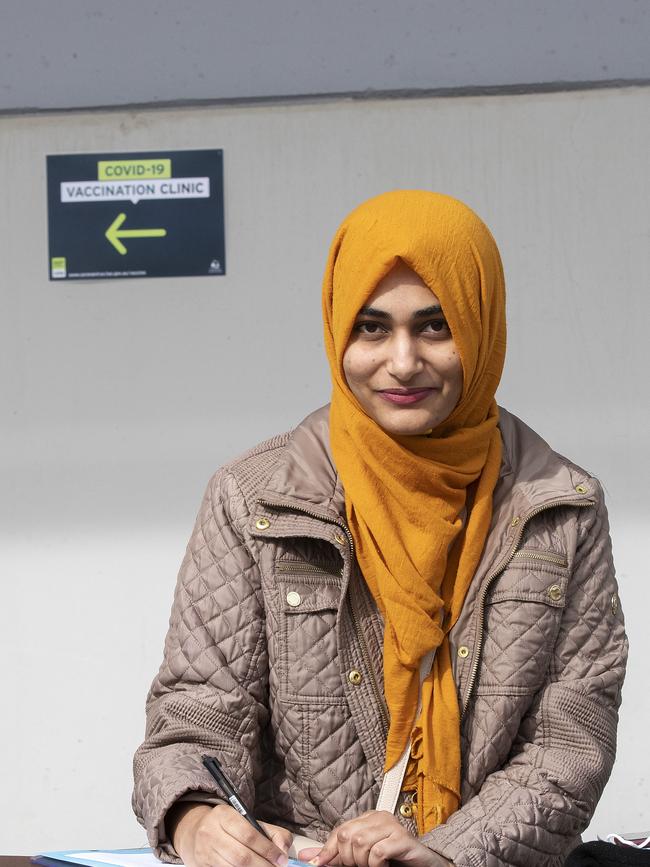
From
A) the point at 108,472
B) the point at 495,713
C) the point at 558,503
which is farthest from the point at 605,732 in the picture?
the point at 108,472

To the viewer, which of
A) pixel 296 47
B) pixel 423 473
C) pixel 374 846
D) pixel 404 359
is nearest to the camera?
pixel 374 846

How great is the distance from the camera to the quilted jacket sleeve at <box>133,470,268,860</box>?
1.52 m

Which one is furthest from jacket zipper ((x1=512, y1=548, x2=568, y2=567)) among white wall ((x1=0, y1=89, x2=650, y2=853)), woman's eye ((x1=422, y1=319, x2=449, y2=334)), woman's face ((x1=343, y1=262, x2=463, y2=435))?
white wall ((x1=0, y1=89, x2=650, y2=853))

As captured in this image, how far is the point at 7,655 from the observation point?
3.10m

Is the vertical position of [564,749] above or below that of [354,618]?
below

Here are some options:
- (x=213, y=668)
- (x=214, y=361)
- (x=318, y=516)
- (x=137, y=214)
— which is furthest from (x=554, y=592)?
(x=137, y=214)

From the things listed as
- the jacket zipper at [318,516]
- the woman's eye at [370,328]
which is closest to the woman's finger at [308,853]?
the jacket zipper at [318,516]

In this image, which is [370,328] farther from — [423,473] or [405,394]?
[423,473]

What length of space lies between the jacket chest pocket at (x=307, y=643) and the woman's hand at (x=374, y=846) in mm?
199

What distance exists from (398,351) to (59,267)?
1.78 m

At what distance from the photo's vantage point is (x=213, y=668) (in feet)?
5.10

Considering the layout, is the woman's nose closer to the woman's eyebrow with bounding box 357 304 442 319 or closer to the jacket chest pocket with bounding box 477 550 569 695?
the woman's eyebrow with bounding box 357 304 442 319

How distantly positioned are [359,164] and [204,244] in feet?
1.46

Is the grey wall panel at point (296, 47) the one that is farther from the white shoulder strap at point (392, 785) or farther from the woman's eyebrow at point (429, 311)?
the white shoulder strap at point (392, 785)
